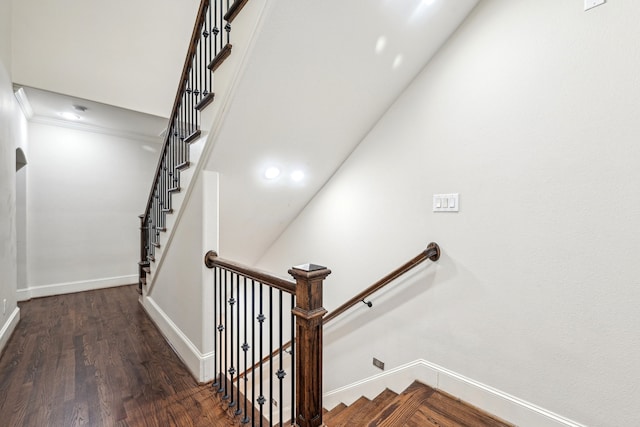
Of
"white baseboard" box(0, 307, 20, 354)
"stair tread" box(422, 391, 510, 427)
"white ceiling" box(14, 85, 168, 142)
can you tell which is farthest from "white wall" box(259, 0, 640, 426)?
"white ceiling" box(14, 85, 168, 142)

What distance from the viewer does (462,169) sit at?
1766 mm

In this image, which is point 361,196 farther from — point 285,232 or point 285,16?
point 285,16

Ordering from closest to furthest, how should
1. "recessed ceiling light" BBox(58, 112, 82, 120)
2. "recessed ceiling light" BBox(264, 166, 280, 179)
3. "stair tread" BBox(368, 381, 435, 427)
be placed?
"stair tread" BBox(368, 381, 435, 427), "recessed ceiling light" BBox(264, 166, 280, 179), "recessed ceiling light" BBox(58, 112, 82, 120)

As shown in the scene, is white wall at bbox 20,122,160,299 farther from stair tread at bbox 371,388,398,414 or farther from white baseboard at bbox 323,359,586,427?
stair tread at bbox 371,388,398,414

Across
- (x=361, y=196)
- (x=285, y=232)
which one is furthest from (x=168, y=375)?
(x=361, y=196)

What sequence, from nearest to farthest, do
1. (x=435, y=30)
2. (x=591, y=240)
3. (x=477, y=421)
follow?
(x=591, y=240)
(x=477, y=421)
(x=435, y=30)

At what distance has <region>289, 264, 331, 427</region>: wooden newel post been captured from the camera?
118 centimetres

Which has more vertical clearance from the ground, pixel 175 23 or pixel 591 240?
pixel 175 23

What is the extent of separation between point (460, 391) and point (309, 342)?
1.24 metres

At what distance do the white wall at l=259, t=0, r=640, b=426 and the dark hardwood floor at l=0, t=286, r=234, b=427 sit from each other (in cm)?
148

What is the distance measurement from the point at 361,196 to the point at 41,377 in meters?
2.83

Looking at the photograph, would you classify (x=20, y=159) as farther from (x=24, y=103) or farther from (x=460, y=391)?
(x=460, y=391)

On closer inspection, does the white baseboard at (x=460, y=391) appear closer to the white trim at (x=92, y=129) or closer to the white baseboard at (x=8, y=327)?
the white baseboard at (x=8, y=327)

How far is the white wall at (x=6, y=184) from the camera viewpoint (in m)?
2.34
